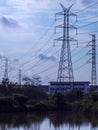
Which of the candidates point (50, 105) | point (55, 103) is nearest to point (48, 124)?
point (50, 105)

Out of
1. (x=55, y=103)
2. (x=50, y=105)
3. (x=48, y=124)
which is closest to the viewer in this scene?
(x=48, y=124)

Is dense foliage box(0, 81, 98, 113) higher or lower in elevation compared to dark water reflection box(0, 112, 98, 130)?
higher

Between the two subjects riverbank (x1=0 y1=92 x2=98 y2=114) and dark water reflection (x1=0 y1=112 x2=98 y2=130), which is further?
riverbank (x1=0 y1=92 x2=98 y2=114)

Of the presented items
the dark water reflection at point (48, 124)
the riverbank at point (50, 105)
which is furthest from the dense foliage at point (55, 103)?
the dark water reflection at point (48, 124)


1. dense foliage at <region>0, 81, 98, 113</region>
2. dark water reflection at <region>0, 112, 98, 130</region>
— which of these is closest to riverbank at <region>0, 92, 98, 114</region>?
dense foliage at <region>0, 81, 98, 113</region>

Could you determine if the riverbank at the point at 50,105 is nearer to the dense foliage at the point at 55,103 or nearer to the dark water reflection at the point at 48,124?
the dense foliage at the point at 55,103

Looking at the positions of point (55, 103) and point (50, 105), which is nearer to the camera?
point (50, 105)

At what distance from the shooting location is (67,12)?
147 ft

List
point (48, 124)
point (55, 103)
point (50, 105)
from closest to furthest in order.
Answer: point (48, 124) → point (50, 105) → point (55, 103)

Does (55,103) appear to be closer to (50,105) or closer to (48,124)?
(50,105)

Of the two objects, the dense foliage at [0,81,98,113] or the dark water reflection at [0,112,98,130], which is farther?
the dense foliage at [0,81,98,113]

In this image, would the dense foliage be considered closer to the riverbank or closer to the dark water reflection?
the riverbank

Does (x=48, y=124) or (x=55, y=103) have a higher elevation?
(x=55, y=103)

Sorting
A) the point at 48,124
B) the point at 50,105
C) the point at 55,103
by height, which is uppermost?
the point at 55,103
